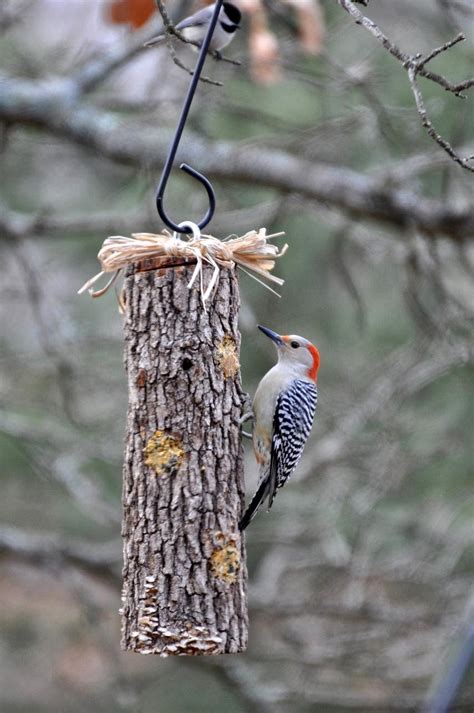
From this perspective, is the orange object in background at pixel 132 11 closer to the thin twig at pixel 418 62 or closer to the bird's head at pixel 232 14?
the bird's head at pixel 232 14

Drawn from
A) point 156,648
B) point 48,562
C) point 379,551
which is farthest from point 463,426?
point 156,648

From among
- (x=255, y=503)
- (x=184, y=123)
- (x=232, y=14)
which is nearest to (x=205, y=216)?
(x=184, y=123)

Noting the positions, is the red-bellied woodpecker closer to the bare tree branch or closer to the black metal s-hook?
the black metal s-hook

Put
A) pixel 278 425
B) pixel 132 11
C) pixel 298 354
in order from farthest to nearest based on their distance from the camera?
1. pixel 132 11
2. pixel 298 354
3. pixel 278 425

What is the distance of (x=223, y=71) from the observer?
622 cm

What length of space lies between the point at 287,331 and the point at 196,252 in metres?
6.68

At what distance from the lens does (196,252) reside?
3154 millimetres

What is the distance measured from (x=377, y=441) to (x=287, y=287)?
289 cm

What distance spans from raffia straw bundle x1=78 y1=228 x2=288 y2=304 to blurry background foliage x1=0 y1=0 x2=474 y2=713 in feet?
4.36

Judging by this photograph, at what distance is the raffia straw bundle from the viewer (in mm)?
3182

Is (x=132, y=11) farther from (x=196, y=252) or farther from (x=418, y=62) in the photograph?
(x=418, y=62)

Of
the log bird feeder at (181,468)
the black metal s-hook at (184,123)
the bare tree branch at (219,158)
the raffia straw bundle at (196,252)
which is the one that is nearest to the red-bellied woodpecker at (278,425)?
the raffia straw bundle at (196,252)

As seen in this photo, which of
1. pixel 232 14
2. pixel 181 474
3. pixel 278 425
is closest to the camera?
pixel 181 474

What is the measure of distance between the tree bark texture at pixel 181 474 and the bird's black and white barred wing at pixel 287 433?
777 mm
